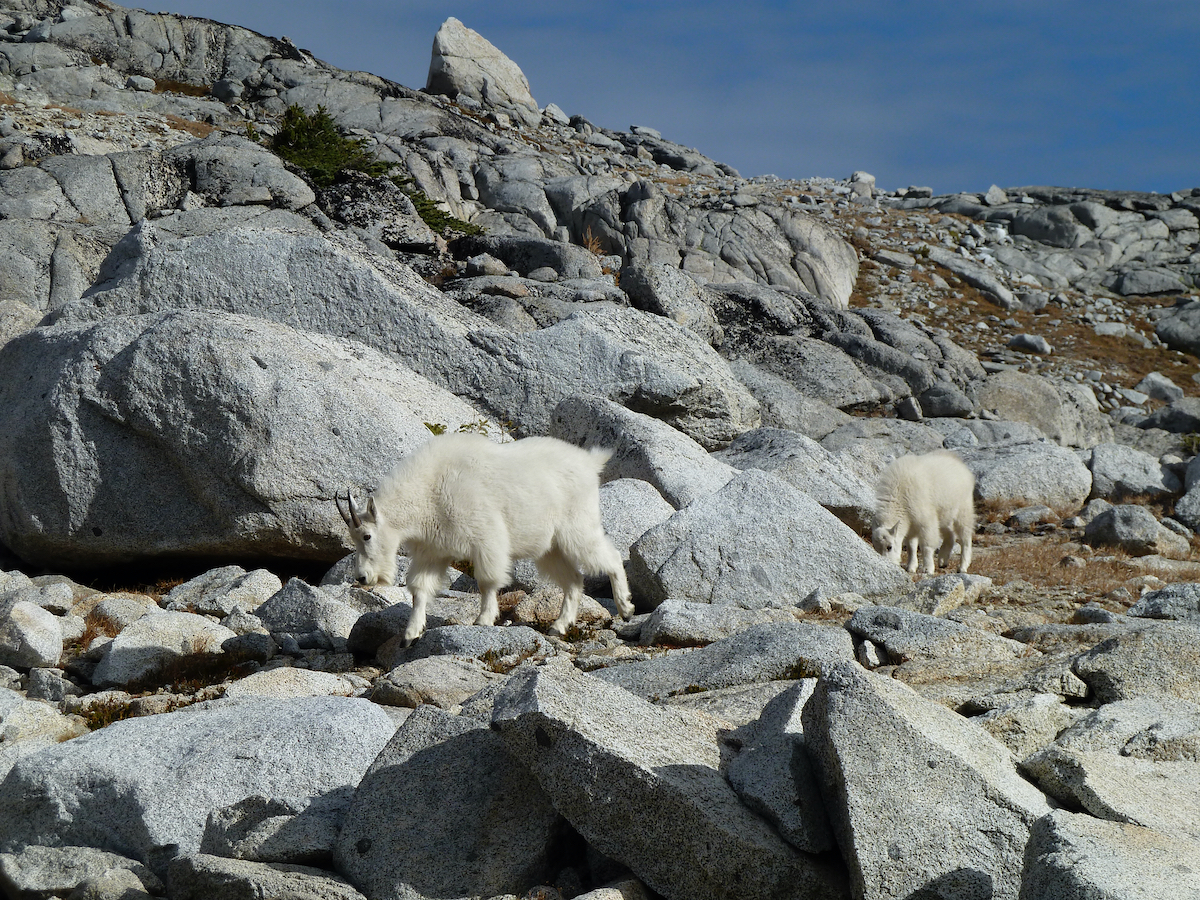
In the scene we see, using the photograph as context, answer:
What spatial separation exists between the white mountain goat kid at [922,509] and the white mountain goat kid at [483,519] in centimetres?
678

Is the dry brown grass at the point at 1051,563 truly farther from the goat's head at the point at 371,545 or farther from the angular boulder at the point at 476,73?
the angular boulder at the point at 476,73

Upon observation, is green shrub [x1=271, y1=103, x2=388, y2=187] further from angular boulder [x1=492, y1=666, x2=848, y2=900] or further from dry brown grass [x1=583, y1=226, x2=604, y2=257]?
angular boulder [x1=492, y1=666, x2=848, y2=900]

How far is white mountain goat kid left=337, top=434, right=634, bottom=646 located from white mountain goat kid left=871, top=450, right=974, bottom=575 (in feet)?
22.2

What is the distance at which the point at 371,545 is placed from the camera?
1030 cm

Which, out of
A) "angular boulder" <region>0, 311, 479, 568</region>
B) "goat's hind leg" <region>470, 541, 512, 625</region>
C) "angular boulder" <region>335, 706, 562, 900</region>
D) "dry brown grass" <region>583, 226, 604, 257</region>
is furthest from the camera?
"dry brown grass" <region>583, 226, 604, 257</region>

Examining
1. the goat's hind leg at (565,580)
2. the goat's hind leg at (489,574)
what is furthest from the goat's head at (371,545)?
the goat's hind leg at (565,580)

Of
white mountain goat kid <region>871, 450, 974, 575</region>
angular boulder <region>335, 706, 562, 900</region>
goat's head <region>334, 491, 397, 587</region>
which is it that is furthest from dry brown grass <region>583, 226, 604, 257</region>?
angular boulder <region>335, 706, 562, 900</region>

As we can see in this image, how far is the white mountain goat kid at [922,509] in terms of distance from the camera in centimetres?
1656

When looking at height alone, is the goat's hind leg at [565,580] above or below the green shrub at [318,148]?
below

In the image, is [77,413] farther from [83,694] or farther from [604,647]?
[604,647]

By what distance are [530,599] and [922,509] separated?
799 centimetres

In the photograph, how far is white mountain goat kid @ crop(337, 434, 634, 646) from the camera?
34.2 feet

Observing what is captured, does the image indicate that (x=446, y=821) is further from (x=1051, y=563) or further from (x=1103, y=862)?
(x=1051, y=563)

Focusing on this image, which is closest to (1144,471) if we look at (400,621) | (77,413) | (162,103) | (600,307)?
(600,307)
